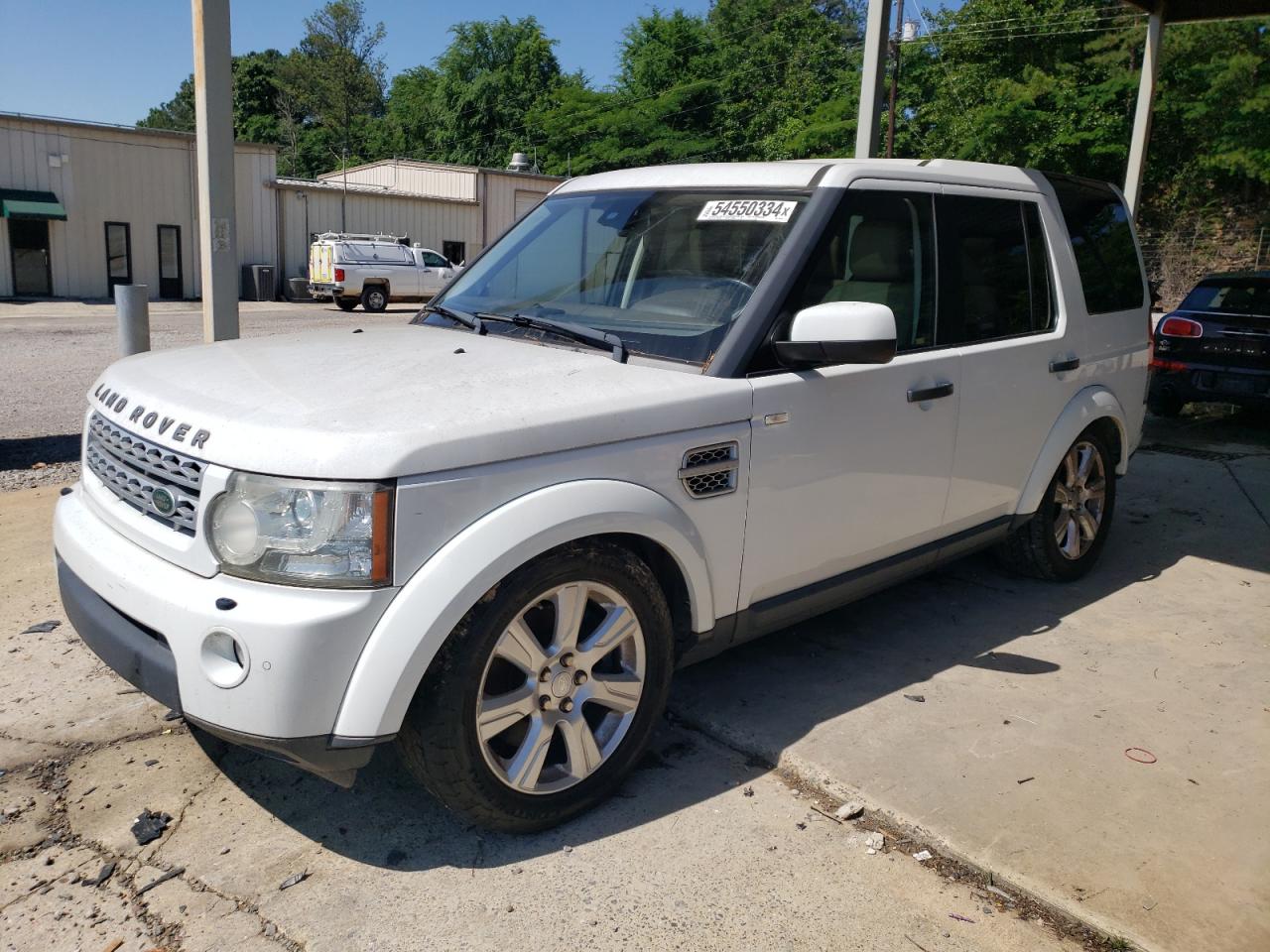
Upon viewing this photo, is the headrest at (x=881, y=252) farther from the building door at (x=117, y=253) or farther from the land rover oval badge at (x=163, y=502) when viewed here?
the building door at (x=117, y=253)

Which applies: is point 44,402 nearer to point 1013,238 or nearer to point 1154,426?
point 1013,238

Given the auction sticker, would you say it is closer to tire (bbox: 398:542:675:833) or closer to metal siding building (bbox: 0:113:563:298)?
tire (bbox: 398:542:675:833)

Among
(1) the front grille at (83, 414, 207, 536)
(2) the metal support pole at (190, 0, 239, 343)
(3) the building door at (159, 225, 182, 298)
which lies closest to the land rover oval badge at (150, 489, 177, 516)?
(1) the front grille at (83, 414, 207, 536)

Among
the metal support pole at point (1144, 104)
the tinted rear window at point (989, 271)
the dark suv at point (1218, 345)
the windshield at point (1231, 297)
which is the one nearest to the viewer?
the tinted rear window at point (989, 271)

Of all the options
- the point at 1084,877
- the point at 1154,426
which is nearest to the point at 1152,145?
the point at 1154,426

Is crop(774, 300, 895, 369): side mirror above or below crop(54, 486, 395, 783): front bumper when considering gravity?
above

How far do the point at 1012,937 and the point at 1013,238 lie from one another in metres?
→ 2.99

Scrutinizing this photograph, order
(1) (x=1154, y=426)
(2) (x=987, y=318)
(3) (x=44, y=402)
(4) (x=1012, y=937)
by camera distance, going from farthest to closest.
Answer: (1) (x=1154, y=426) → (3) (x=44, y=402) → (2) (x=987, y=318) → (4) (x=1012, y=937)

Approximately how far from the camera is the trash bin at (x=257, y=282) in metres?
30.7

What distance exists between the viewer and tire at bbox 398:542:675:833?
267cm

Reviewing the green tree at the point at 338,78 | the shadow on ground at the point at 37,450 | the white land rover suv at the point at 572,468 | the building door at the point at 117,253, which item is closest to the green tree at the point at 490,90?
the green tree at the point at 338,78

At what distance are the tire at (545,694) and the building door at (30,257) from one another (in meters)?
30.6

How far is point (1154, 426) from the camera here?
35.3 ft

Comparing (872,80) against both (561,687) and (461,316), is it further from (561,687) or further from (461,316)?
(561,687)
